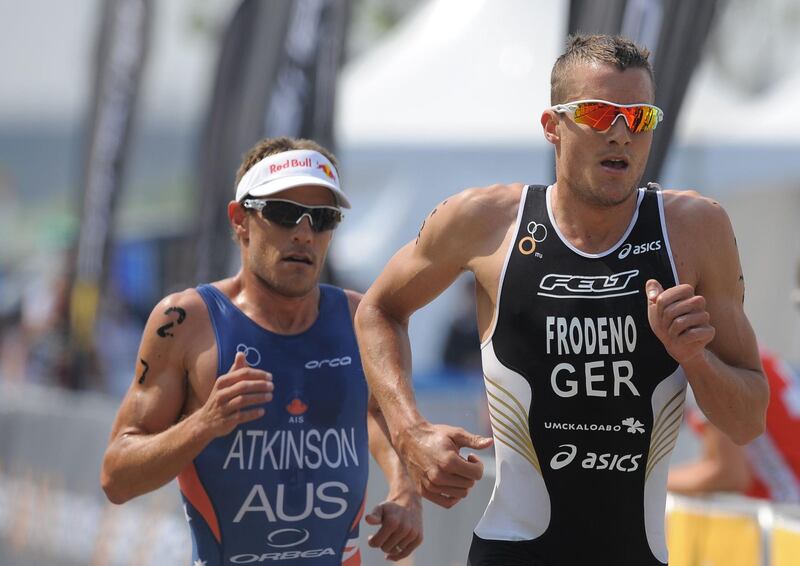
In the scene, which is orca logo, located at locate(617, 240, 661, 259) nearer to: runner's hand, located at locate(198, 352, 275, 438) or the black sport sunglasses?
runner's hand, located at locate(198, 352, 275, 438)

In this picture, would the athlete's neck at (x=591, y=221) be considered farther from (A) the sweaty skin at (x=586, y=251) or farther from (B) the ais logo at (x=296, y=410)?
(B) the ais logo at (x=296, y=410)

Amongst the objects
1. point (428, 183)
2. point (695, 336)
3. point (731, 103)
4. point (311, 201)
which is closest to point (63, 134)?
point (428, 183)

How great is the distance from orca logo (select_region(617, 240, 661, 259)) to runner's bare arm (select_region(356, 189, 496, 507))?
1.25ft

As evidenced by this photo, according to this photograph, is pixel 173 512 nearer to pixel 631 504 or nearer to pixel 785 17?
pixel 631 504

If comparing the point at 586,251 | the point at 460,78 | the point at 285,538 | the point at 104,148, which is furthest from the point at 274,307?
the point at 460,78

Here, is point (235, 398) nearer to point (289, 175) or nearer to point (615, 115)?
point (289, 175)

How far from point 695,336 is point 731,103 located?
1050 centimetres

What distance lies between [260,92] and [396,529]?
6.65 m

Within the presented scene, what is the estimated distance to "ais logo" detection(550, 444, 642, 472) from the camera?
10.9 feet

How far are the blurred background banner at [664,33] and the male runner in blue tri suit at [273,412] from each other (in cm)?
227

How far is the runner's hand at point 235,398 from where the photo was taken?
3672 millimetres

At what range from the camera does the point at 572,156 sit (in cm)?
335

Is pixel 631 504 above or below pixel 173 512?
above

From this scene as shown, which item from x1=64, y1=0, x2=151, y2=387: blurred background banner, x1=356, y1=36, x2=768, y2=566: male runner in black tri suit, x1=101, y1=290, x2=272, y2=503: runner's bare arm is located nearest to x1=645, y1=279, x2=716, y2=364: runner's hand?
x1=356, y1=36, x2=768, y2=566: male runner in black tri suit
